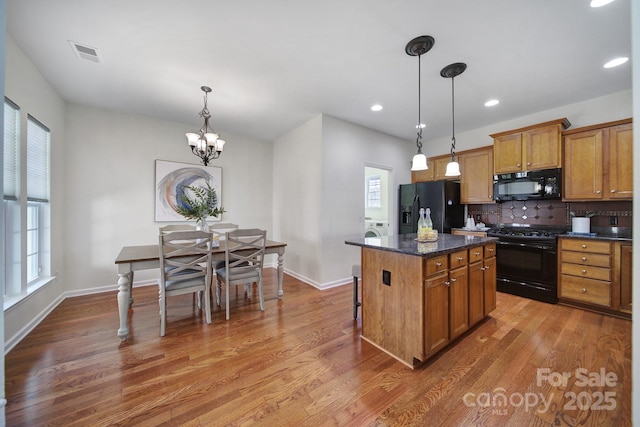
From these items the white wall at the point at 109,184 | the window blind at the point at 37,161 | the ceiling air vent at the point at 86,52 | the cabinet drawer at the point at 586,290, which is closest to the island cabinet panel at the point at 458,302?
the cabinet drawer at the point at 586,290

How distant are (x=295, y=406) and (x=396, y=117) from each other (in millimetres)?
3923

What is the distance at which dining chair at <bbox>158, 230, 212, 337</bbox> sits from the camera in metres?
2.38

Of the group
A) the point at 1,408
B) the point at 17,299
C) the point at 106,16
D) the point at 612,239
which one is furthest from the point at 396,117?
the point at 17,299

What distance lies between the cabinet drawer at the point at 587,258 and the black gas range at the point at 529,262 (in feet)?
0.36

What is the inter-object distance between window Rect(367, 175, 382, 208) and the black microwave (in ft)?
7.30

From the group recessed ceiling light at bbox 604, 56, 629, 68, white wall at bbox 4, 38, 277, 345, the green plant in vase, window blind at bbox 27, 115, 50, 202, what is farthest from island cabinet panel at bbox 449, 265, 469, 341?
window blind at bbox 27, 115, 50, 202

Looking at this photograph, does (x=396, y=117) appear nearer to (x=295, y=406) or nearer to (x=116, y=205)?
(x=295, y=406)

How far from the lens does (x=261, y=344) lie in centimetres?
225

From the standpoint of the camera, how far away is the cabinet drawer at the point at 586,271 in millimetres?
2822

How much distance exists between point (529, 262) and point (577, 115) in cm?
218

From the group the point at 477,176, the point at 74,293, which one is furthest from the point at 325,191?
the point at 74,293

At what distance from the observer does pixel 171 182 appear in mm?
4082

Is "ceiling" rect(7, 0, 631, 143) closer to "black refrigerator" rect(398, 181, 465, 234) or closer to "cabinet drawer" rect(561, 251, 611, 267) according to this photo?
"black refrigerator" rect(398, 181, 465, 234)

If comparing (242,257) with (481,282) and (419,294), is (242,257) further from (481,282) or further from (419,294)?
(481,282)
